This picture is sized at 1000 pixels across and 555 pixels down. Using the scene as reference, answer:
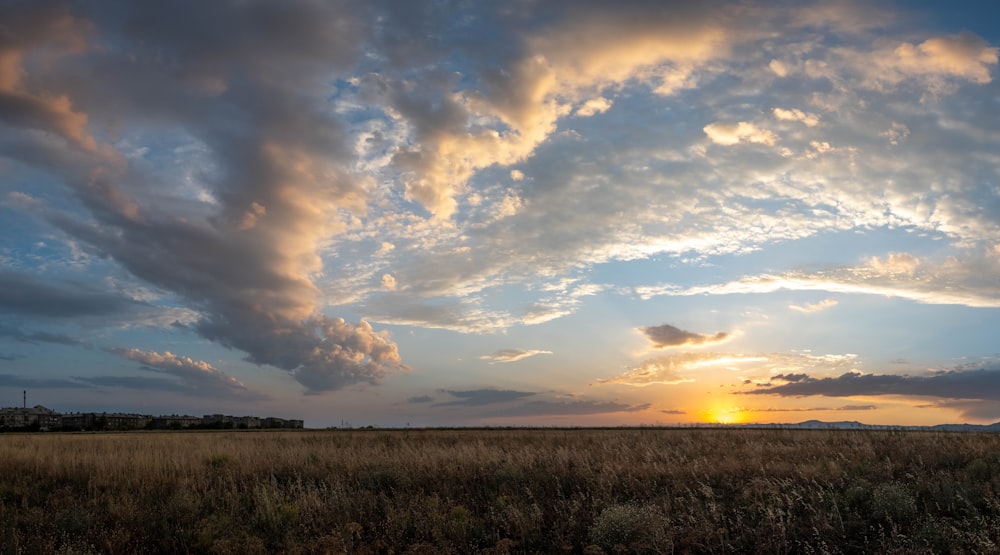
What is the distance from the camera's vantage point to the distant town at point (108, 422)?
4876 inches

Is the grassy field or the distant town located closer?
the grassy field

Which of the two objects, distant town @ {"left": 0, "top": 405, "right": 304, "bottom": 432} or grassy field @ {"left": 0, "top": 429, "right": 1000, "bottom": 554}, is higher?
grassy field @ {"left": 0, "top": 429, "right": 1000, "bottom": 554}

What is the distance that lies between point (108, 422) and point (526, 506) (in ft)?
507

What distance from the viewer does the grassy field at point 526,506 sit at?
11.0 metres

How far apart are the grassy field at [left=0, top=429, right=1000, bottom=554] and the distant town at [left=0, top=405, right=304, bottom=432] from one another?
12009cm

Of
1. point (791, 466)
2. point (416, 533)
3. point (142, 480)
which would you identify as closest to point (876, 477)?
point (791, 466)

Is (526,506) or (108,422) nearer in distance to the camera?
(526,506)

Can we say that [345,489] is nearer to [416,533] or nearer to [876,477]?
[416,533]

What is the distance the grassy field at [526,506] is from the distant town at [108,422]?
120 meters

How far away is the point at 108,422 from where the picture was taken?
137m

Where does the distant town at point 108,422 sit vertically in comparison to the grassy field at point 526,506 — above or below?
below

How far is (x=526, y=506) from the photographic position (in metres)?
13.3

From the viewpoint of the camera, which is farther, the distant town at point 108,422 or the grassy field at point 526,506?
the distant town at point 108,422

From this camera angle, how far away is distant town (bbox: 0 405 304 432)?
12386 centimetres
